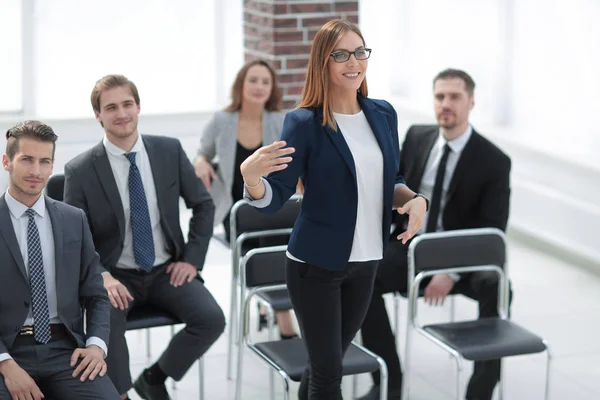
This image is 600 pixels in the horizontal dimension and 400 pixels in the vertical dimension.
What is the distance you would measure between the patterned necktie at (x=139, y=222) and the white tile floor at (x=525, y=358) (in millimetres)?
658

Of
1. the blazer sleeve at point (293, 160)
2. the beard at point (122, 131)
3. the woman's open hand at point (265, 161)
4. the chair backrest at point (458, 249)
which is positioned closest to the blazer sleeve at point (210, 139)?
the beard at point (122, 131)

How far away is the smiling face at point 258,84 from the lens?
17.2 ft

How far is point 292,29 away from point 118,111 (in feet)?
10.2

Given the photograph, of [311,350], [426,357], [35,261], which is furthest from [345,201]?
[426,357]

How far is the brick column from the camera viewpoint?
7.02m

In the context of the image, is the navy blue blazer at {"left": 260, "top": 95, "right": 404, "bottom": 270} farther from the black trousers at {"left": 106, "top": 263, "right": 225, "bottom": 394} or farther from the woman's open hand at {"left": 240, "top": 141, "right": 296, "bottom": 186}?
the black trousers at {"left": 106, "top": 263, "right": 225, "bottom": 394}

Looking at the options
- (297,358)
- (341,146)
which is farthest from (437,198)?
(341,146)

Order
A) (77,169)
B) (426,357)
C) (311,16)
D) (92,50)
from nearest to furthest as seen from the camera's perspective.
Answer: (77,169) → (426,357) → (311,16) → (92,50)

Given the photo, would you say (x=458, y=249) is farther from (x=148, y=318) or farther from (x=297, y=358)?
(x=148, y=318)

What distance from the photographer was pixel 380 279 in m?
4.56

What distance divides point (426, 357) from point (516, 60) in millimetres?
2853

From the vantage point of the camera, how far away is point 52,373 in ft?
11.0

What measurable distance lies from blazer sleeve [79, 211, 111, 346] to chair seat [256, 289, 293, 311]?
1.02 meters

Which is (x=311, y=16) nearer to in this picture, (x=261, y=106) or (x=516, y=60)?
(x=516, y=60)
